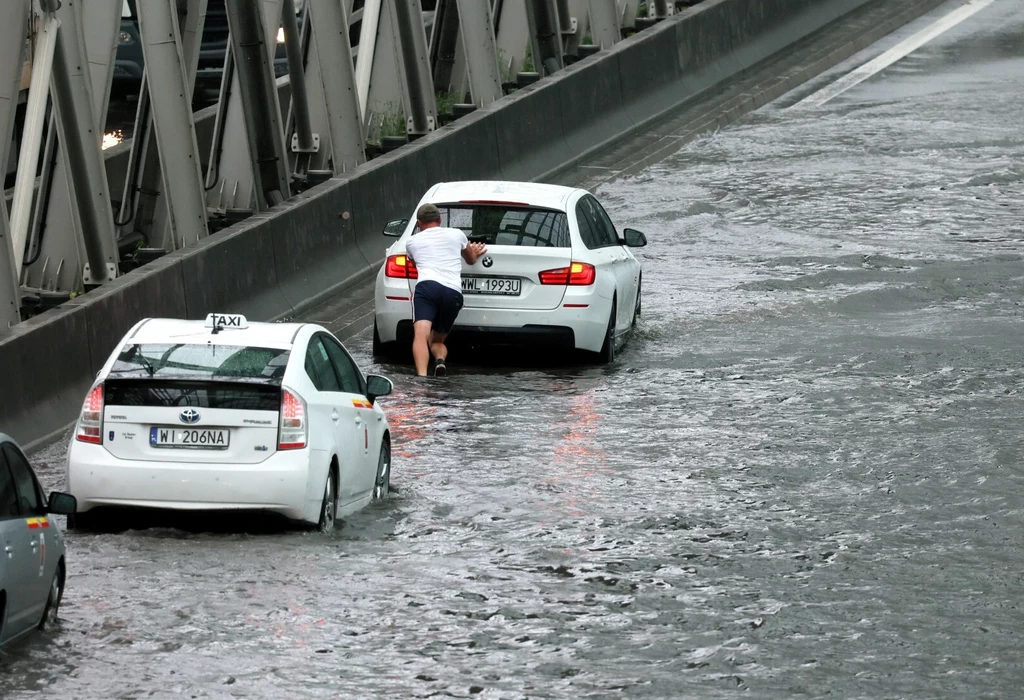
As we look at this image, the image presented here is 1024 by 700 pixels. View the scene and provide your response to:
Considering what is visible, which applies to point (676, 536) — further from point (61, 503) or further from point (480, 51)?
point (480, 51)

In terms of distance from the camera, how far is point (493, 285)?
1694cm

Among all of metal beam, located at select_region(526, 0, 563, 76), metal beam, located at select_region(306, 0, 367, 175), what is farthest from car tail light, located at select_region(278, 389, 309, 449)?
metal beam, located at select_region(526, 0, 563, 76)

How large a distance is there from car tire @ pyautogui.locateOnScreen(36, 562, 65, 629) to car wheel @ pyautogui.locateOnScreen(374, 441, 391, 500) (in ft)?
10.6

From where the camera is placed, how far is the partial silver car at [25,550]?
334 inches

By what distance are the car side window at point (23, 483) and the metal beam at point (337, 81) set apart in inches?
494

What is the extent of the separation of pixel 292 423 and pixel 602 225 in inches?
302

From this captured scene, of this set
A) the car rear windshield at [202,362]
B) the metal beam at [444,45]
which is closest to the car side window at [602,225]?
the car rear windshield at [202,362]

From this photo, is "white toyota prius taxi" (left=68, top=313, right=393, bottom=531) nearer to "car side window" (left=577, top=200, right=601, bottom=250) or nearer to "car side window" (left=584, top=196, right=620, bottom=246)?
"car side window" (left=577, top=200, right=601, bottom=250)

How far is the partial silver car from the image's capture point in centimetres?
848

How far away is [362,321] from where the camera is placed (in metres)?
19.0

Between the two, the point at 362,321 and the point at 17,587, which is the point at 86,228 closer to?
the point at 362,321

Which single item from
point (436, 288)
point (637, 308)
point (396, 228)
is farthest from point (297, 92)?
point (436, 288)

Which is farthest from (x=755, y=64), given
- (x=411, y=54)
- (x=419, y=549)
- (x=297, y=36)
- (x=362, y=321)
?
(x=419, y=549)

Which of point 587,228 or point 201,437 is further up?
point 201,437
